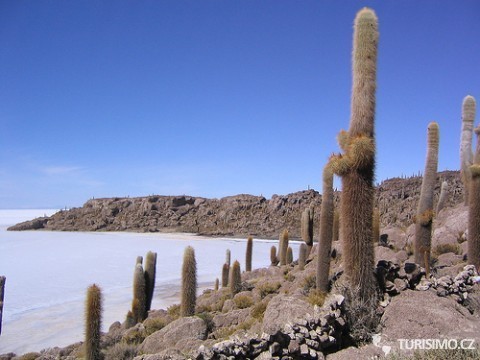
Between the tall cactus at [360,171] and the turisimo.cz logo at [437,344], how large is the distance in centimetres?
121

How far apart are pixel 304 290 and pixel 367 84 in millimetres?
5544

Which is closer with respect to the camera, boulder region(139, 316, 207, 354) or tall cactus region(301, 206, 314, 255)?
boulder region(139, 316, 207, 354)

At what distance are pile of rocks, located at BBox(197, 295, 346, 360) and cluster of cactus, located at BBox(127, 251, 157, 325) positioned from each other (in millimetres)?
7245

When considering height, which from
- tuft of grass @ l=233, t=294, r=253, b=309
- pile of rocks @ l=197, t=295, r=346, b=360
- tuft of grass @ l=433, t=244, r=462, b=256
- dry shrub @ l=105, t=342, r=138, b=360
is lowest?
dry shrub @ l=105, t=342, r=138, b=360

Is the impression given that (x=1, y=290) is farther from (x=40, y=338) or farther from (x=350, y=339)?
(x=350, y=339)

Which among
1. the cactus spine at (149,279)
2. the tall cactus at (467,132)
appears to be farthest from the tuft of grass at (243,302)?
the tall cactus at (467,132)

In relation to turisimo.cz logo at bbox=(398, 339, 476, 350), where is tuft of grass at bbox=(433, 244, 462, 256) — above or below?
above

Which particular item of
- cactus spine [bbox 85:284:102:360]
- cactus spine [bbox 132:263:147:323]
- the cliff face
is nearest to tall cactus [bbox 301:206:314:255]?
cactus spine [bbox 132:263:147:323]

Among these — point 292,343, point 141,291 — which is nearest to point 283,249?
point 141,291

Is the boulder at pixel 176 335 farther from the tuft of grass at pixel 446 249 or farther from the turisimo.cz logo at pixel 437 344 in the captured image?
the tuft of grass at pixel 446 249

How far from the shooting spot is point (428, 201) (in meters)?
10.8

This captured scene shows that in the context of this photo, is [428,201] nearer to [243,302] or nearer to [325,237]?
[325,237]

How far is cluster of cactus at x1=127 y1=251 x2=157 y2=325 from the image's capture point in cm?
1261

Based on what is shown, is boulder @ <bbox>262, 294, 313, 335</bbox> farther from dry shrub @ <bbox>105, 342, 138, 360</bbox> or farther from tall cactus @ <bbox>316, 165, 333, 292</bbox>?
dry shrub @ <bbox>105, 342, 138, 360</bbox>
